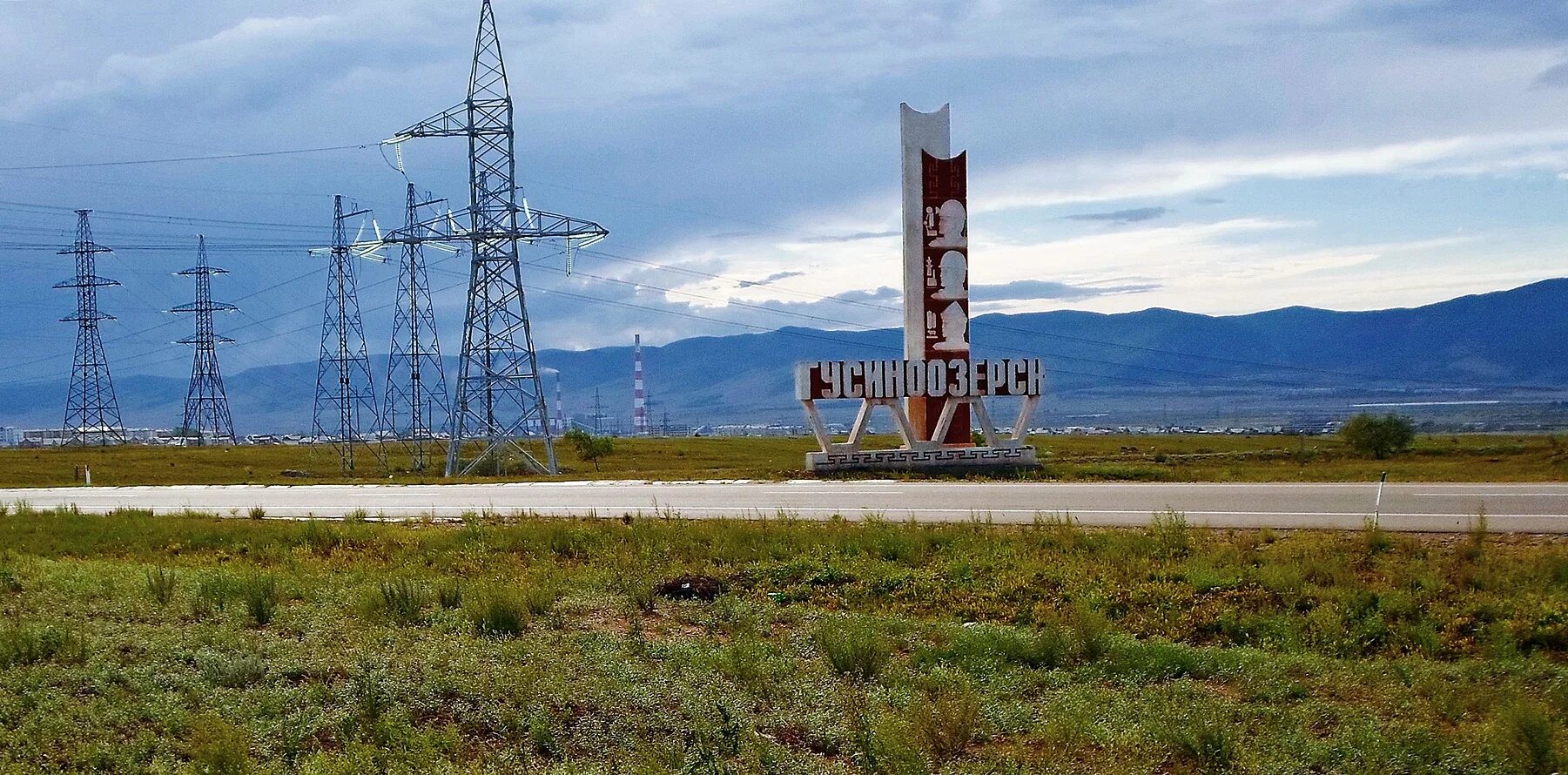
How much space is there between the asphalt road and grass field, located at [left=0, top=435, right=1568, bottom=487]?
4.99 m

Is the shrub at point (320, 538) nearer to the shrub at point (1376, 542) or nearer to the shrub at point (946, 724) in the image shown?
the shrub at point (946, 724)

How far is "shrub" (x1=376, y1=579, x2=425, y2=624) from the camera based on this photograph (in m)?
13.9

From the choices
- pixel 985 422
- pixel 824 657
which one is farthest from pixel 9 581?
pixel 985 422

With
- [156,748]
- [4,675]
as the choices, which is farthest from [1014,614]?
[4,675]

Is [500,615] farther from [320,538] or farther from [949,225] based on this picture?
[949,225]

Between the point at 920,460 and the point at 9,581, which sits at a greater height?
the point at 920,460

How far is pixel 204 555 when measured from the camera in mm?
20891

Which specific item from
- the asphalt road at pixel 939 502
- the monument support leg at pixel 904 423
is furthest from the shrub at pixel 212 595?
the monument support leg at pixel 904 423

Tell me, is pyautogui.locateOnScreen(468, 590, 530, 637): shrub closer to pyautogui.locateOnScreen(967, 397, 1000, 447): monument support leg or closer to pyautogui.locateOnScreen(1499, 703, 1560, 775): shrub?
pyautogui.locateOnScreen(1499, 703, 1560, 775): shrub

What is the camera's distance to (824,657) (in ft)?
38.2

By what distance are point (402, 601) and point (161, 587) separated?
3.76m

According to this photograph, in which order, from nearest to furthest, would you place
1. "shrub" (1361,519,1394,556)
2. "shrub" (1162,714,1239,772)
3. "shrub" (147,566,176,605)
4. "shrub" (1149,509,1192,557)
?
"shrub" (1162,714,1239,772) → "shrub" (147,566,176,605) → "shrub" (1361,519,1394,556) → "shrub" (1149,509,1192,557)

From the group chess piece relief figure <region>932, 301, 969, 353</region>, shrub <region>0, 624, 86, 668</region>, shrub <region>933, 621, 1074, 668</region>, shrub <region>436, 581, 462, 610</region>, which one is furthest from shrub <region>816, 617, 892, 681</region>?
chess piece relief figure <region>932, 301, 969, 353</region>

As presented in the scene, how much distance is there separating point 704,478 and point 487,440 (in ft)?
65.9
